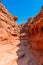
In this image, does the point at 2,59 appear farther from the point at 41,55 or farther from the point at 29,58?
the point at 41,55

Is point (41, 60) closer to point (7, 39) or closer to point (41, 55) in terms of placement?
point (41, 55)

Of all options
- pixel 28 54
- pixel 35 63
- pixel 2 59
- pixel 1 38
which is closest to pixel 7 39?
pixel 1 38

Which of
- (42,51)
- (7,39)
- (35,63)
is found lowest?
(35,63)

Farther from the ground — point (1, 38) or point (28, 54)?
point (1, 38)

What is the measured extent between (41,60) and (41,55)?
0.50 metres

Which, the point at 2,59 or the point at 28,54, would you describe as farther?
the point at 28,54

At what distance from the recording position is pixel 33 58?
9.37 metres

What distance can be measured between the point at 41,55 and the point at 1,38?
4.52 m

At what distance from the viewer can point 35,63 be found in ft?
28.0

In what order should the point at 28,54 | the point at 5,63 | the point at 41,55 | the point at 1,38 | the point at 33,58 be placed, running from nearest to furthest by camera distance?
the point at 5,63 → the point at 41,55 → the point at 33,58 → the point at 28,54 → the point at 1,38

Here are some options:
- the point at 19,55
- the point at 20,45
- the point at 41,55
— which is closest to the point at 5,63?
the point at 19,55

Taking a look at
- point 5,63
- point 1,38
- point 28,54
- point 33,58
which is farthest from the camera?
point 1,38

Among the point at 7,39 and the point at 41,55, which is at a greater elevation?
the point at 7,39

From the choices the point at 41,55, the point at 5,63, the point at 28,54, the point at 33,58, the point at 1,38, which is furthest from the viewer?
the point at 1,38
